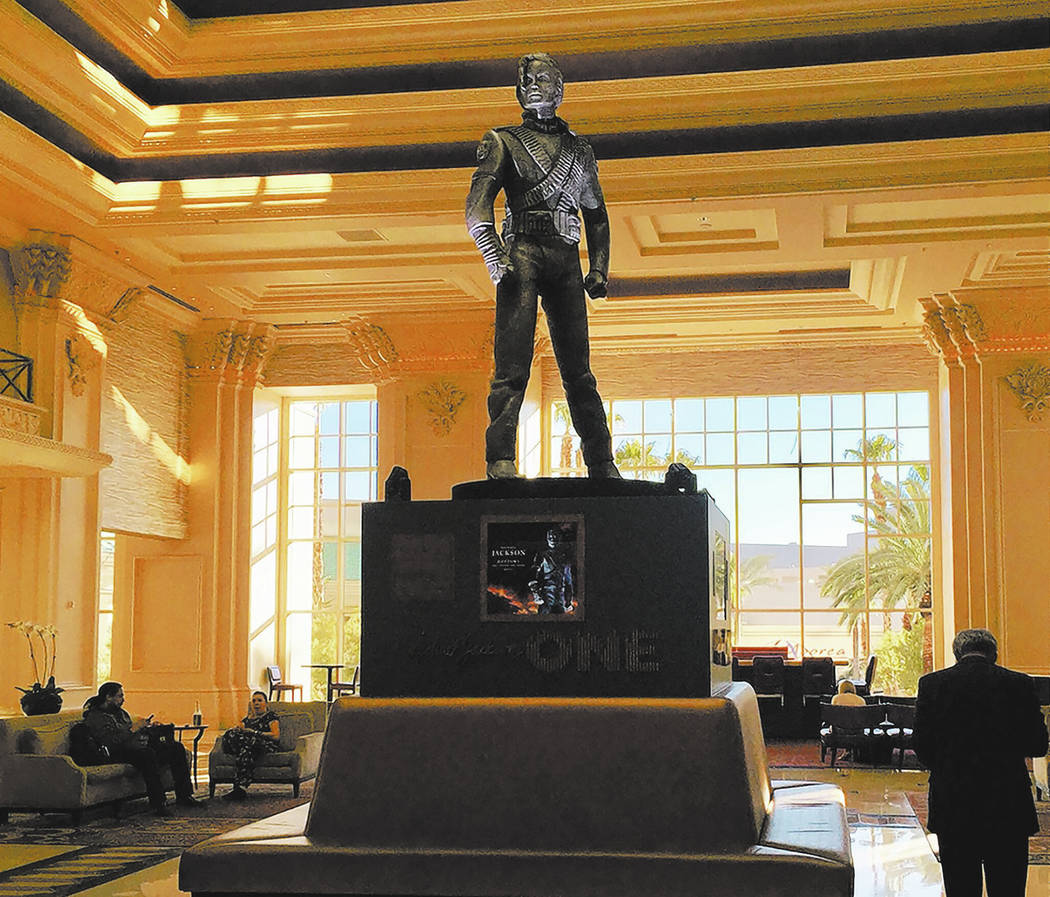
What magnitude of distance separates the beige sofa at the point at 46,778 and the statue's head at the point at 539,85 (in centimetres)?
791

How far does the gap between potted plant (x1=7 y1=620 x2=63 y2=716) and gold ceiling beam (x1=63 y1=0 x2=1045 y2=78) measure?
19.3ft

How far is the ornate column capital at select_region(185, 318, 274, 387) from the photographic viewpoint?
19875 millimetres

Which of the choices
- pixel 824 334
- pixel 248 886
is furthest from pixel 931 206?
pixel 248 886

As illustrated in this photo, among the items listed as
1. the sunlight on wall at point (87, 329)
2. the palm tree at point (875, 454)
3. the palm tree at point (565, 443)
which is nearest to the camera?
→ the sunlight on wall at point (87, 329)

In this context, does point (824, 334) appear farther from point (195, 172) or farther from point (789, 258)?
point (195, 172)

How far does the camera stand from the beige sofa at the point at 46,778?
11.6 metres

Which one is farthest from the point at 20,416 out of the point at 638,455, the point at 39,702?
→ the point at 638,455

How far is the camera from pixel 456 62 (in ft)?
43.0

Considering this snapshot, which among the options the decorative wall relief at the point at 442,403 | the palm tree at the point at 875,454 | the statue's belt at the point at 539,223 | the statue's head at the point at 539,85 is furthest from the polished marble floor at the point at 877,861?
the palm tree at the point at 875,454

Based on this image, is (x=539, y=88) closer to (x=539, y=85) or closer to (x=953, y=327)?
(x=539, y=85)

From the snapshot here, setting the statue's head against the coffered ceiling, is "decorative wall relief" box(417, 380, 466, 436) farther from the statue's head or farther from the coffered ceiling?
the statue's head

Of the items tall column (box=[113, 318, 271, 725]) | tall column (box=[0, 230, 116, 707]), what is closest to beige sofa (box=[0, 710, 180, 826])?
tall column (box=[0, 230, 116, 707])

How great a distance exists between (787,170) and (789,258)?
3.22 metres

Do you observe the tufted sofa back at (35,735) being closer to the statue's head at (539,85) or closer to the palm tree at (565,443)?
the statue's head at (539,85)
